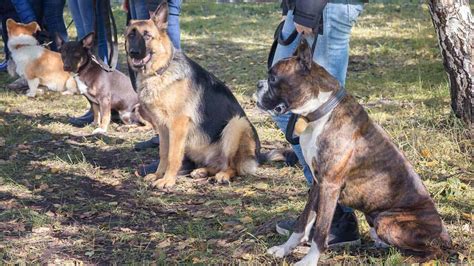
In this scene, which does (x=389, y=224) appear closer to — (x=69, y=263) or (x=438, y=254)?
(x=438, y=254)

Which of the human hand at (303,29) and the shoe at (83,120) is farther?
the shoe at (83,120)

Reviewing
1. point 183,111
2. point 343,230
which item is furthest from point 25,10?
point 343,230

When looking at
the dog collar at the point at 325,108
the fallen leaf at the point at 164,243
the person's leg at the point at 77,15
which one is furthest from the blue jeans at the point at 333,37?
the person's leg at the point at 77,15

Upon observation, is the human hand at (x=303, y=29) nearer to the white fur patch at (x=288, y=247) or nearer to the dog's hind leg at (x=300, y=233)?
the dog's hind leg at (x=300, y=233)

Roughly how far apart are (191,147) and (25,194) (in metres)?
1.39

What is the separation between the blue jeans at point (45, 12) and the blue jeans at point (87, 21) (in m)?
1.29

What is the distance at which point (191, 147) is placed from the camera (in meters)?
5.88

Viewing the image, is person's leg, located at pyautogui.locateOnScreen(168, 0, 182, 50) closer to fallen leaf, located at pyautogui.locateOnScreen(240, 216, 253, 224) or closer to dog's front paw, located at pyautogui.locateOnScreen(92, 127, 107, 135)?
dog's front paw, located at pyautogui.locateOnScreen(92, 127, 107, 135)

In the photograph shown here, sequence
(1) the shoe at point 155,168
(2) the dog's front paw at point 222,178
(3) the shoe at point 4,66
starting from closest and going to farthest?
1. (2) the dog's front paw at point 222,178
2. (1) the shoe at point 155,168
3. (3) the shoe at point 4,66

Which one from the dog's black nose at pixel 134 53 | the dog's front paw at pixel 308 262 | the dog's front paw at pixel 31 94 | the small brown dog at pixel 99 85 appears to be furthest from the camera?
the dog's front paw at pixel 31 94

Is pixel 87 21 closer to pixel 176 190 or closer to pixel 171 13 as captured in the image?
pixel 171 13

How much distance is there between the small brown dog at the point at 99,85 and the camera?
7.21 meters

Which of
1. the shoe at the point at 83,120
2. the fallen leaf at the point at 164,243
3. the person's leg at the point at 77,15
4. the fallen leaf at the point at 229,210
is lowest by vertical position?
the shoe at the point at 83,120

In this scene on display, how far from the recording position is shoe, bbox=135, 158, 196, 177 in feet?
19.2
